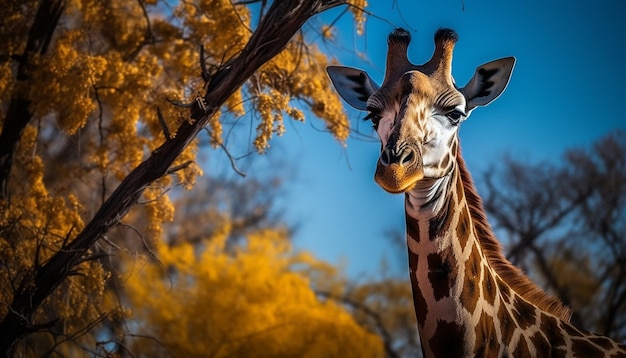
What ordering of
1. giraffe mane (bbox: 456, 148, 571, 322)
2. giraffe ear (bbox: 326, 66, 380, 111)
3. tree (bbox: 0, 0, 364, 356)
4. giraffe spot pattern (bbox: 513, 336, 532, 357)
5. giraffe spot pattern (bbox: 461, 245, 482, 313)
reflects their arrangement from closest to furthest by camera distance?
giraffe spot pattern (bbox: 461, 245, 482, 313), giraffe spot pattern (bbox: 513, 336, 532, 357), giraffe mane (bbox: 456, 148, 571, 322), giraffe ear (bbox: 326, 66, 380, 111), tree (bbox: 0, 0, 364, 356)

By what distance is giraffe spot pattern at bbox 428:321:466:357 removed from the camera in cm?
417

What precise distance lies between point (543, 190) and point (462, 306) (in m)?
19.0

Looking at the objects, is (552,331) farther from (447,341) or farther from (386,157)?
(386,157)

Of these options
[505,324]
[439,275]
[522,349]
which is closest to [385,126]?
[439,275]

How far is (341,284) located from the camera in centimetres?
1945

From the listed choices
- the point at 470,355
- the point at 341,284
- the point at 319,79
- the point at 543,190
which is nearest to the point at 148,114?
the point at 319,79

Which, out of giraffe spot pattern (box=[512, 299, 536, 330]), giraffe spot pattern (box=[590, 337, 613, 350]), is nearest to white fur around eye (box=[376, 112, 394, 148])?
giraffe spot pattern (box=[512, 299, 536, 330])

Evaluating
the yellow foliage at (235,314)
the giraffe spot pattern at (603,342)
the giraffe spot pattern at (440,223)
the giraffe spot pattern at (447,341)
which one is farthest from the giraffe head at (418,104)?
the yellow foliage at (235,314)

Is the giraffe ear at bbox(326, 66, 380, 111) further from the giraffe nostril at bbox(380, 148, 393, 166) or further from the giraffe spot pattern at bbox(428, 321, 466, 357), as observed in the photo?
the giraffe spot pattern at bbox(428, 321, 466, 357)

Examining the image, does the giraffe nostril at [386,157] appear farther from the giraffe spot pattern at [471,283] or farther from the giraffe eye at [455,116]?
the giraffe spot pattern at [471,283]

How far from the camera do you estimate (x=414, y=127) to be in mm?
4180

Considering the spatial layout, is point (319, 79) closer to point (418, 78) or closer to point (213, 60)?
point (213, 60)

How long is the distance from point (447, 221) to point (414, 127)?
1.91ft

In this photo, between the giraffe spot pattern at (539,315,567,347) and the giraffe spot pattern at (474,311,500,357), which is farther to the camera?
the giraffe spot pattern at (539,315,567,347)
